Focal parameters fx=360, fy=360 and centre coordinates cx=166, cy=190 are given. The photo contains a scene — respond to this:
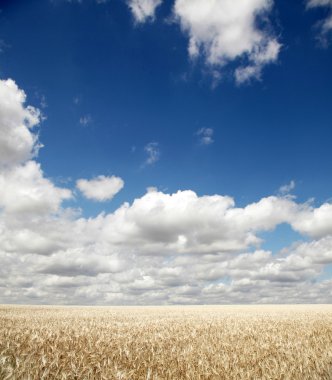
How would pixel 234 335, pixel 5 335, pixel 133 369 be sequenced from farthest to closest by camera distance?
pixel 234 335, pixel 5 335, pixel 133 369

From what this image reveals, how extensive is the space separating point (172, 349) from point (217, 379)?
3080 mm

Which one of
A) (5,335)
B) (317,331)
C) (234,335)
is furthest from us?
(317,331)

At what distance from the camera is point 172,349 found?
33.8ft

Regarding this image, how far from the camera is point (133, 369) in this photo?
27.1ft

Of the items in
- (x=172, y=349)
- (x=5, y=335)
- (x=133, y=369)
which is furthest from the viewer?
(x=5, y=335)

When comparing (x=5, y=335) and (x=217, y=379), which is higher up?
(x=5, y=335)

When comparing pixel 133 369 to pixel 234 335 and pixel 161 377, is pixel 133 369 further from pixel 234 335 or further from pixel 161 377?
pixel 234 335

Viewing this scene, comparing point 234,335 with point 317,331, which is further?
point 317,331

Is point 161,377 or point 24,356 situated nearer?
point 161,377

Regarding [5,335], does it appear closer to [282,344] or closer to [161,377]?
[161,377]

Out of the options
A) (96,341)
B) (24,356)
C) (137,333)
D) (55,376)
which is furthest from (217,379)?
(137,333)

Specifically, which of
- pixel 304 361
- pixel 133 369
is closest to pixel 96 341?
pixel 133 369

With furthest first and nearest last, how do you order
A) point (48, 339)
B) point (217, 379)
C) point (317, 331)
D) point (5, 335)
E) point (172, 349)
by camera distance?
point (317, 331) < point (5, 335) < point (48, 339) < point (172, 349) < point (217, 379)

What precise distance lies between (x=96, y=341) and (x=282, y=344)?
595cm
